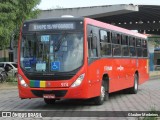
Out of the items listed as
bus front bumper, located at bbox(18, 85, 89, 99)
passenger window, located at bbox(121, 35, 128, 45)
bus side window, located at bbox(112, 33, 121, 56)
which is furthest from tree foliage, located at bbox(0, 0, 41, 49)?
bus front bumper, located at bbox(18, 85, 89, 99)

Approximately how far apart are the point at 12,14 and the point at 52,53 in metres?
12.3

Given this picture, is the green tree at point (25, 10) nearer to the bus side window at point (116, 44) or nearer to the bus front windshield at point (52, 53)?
the bus side window at point (116, 44)

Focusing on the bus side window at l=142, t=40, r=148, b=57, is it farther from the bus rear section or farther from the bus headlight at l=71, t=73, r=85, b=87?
the bus headlight at l=71, t=73, r=85, b=87

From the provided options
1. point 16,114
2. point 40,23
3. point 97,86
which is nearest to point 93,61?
point 97,86

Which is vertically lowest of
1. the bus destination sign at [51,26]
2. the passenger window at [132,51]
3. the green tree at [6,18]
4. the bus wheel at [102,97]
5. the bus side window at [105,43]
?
the bus wheel at [102,97]

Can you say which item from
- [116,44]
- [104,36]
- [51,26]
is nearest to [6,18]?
[116,44]

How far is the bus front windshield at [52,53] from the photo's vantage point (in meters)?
13.8

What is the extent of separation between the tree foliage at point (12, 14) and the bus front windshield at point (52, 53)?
10.6 metres

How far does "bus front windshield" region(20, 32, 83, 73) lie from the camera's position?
13812mm

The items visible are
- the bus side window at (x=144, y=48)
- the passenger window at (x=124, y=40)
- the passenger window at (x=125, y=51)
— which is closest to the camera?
the passenger window at (x=125, y=51)

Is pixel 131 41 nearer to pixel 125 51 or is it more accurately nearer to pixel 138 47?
pixel 125 51

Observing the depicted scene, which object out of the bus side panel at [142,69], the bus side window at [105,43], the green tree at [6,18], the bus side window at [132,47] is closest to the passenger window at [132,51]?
the bus side window at [132,47]

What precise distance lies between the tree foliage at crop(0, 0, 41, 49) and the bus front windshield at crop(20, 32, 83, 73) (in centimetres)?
1056

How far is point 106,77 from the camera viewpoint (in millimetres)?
16062
